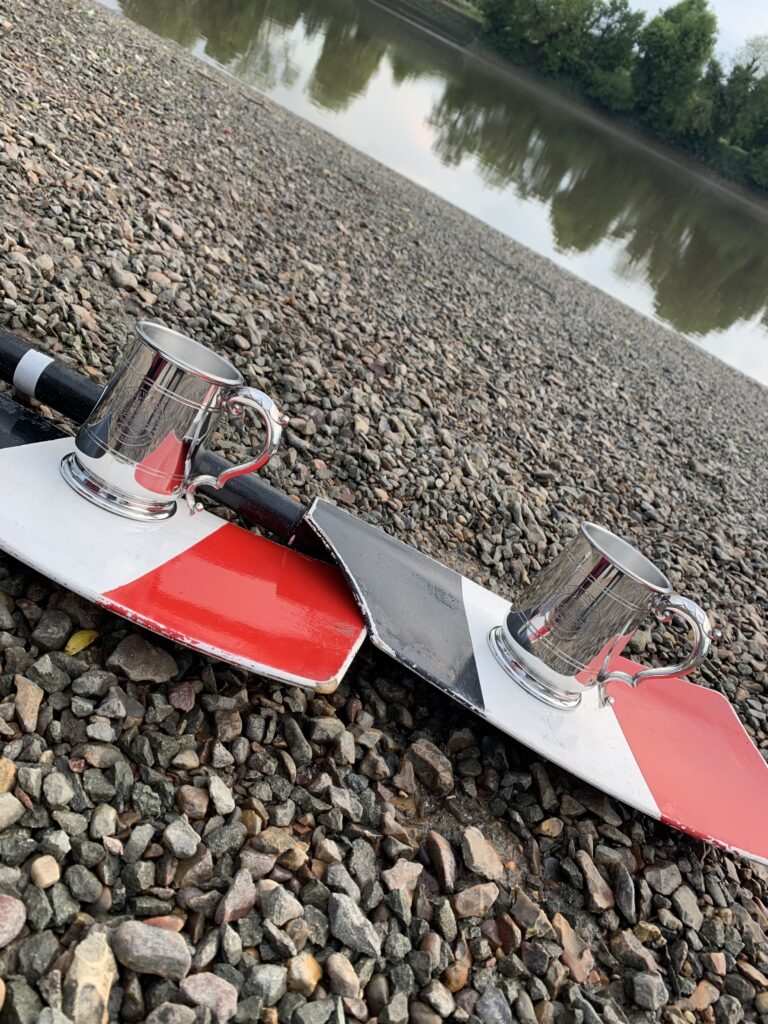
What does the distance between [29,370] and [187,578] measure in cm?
100

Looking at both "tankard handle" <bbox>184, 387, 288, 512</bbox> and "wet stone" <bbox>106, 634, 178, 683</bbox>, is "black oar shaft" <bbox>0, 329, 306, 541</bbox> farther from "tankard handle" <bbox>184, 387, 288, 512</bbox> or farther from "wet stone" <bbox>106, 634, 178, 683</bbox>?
"wet stone" <bbox>106, 634, 178, 683</bbox>

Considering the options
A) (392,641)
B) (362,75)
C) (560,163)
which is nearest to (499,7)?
(560,163)

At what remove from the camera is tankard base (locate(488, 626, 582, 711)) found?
2.49 m

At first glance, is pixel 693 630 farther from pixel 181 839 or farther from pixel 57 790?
pixel 57 790

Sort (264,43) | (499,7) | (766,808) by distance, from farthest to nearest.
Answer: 1. (499,7)
2. (264,43)
3. (766,808)

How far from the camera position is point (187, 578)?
7.30ft

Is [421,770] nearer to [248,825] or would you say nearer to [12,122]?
[248,825]

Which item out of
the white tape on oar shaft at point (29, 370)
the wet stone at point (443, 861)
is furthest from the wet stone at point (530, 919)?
the white tape on oar shaft at point (29, 370)

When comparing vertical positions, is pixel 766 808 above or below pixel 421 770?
above

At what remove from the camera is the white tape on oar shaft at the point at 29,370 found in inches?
101

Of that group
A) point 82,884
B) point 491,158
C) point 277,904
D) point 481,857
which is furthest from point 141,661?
point 491,158

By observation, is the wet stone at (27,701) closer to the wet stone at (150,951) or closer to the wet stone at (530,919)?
the wet stone at (150,951)

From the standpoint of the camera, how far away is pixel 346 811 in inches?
77.5

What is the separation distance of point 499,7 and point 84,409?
59820 mm
